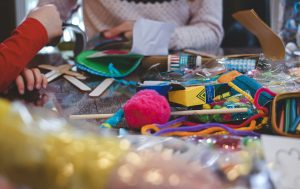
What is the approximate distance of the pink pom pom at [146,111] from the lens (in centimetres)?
64

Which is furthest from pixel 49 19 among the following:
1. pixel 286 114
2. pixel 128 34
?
pixel 286 114

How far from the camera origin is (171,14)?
1.54 meters

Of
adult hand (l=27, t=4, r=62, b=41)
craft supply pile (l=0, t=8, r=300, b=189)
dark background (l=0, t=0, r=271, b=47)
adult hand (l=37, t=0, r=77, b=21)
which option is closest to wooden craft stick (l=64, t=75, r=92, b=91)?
craft supply pile (l=0, t=8, r=300, b=189)

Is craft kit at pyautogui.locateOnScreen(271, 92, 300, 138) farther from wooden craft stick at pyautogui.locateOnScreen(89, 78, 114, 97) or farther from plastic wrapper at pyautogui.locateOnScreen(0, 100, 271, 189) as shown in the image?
wooden craft stick at pyautogui.locateOnScreen(89, 78, 114, 97)

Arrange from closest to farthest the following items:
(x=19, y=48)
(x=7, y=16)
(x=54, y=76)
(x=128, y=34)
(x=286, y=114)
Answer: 1. (x=286, y=114)
2. (x=19, y=48)
3. (x=54, y=76)
4. (x=128, y=34)
5. (x=7, y=16)

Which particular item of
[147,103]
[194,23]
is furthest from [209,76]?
[194,23]

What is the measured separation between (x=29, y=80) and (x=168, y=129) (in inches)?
14.6

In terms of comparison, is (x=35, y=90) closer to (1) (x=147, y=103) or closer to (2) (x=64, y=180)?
(1) (x=147, y=103)

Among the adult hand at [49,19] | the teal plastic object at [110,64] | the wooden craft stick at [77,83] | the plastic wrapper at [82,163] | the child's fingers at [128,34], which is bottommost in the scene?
the wooden craft stick at [77,83]

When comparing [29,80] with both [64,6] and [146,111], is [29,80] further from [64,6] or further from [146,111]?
[64,6]

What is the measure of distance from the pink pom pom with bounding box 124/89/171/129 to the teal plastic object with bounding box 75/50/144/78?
40 centimetres

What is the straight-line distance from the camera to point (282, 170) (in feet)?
1.32

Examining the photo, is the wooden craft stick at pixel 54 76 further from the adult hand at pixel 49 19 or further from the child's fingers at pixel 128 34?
the child's fingers at pixel 128 34

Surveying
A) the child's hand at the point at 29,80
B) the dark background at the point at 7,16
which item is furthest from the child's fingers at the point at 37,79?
the dark background at the point at 7,16
